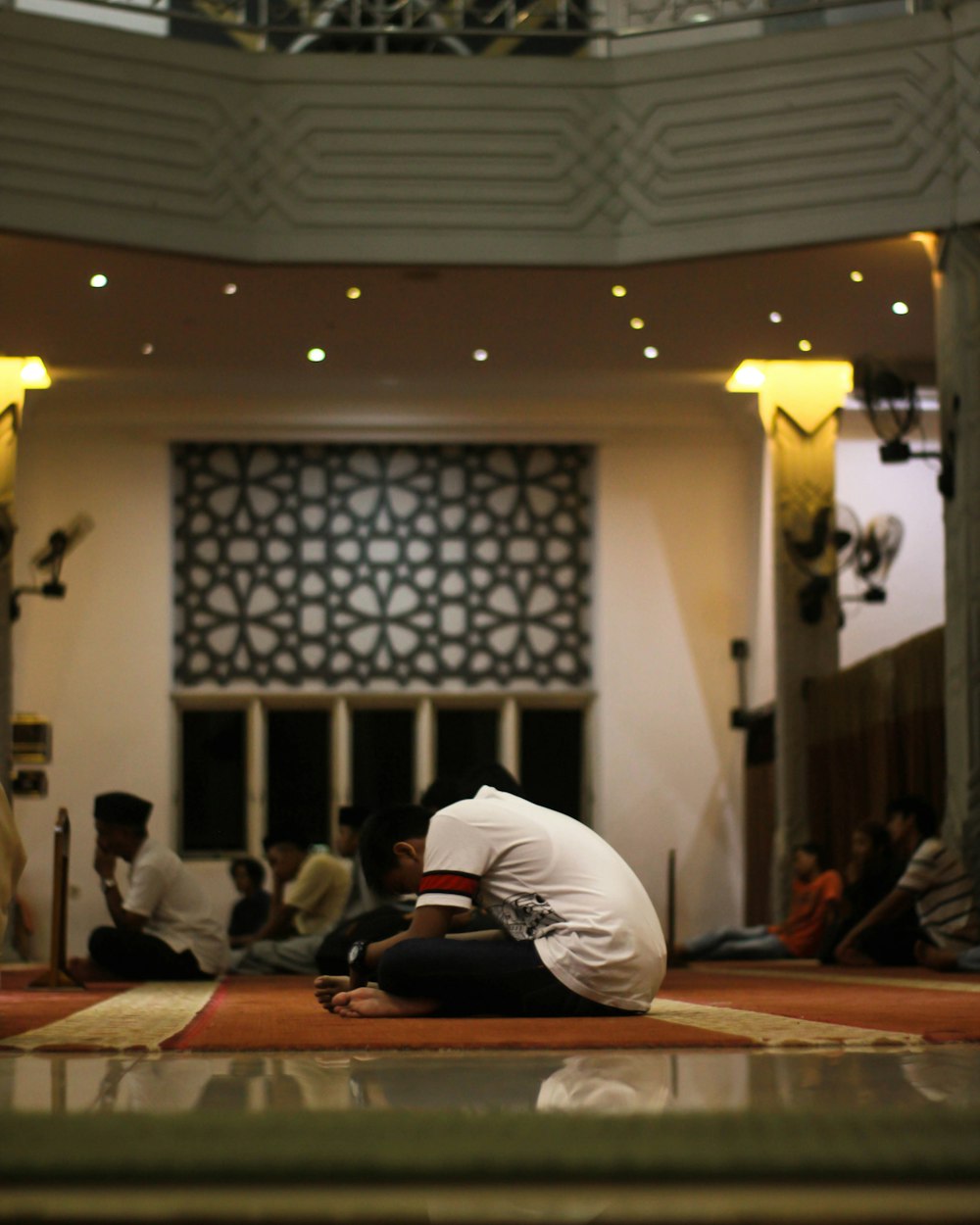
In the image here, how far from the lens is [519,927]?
13.8 ft

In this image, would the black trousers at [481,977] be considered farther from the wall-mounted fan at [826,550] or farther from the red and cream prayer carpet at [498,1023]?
the wall-mounted fan at [826,550]

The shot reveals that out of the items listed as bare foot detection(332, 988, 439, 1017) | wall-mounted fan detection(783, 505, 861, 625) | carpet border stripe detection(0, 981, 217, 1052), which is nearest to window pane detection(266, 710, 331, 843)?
wall-mounted fan detection(783, 505, 861, 625)

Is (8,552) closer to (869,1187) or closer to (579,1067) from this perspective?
(579,1067)

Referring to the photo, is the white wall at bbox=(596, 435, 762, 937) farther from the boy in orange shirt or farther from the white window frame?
the boy in orange shirt

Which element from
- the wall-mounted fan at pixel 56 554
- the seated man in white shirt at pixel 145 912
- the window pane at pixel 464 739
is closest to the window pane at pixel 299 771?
the window pane at pixel 464 739

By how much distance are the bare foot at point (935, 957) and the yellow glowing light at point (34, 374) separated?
7401 mm

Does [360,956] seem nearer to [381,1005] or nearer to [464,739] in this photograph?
[381,1005]

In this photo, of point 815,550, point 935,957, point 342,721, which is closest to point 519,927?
point 935,957

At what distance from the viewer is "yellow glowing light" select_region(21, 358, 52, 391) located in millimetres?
12445

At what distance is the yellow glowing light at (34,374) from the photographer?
1245cm

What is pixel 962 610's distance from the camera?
9.16 meters

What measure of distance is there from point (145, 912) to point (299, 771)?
706 cm

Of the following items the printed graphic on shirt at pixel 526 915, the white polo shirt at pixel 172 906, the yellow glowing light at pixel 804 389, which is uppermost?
the yellow glowing light at pixel 804 389

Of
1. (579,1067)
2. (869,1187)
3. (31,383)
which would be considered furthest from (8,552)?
(869,1187)
